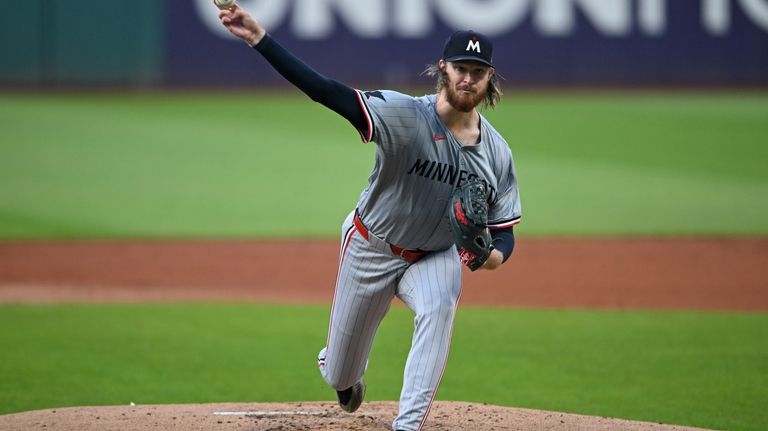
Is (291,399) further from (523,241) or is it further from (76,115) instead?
(76,115)

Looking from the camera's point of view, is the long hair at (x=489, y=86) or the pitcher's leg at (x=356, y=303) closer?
Result: the long hair at (x=489, y=86)

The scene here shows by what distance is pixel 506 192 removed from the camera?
5457 millimetres

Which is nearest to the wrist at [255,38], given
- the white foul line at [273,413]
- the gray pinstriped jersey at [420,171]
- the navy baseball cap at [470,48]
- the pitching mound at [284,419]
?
the gray pinstriped jersey at [420,171]

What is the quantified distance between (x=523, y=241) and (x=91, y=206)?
6141mm

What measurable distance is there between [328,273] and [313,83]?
7.32 m

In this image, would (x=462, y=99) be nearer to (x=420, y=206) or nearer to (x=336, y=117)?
(x=420, y=206)

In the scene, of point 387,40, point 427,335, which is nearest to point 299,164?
point 387,40

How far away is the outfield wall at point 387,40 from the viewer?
2261 centimetres

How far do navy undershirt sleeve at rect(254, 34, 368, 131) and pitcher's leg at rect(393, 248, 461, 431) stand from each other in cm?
83

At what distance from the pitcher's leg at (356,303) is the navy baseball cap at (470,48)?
1039 millimetres

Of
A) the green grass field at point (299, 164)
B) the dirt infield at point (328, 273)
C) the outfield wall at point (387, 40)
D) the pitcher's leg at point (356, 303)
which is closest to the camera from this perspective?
the pitcher's leg at point (356, 303)

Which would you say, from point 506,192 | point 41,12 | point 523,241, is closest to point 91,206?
point 523,241

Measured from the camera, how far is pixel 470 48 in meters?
5.11

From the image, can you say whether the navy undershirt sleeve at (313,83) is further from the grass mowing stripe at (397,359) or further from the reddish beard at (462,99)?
the grass mowing stripe at (397,359)
